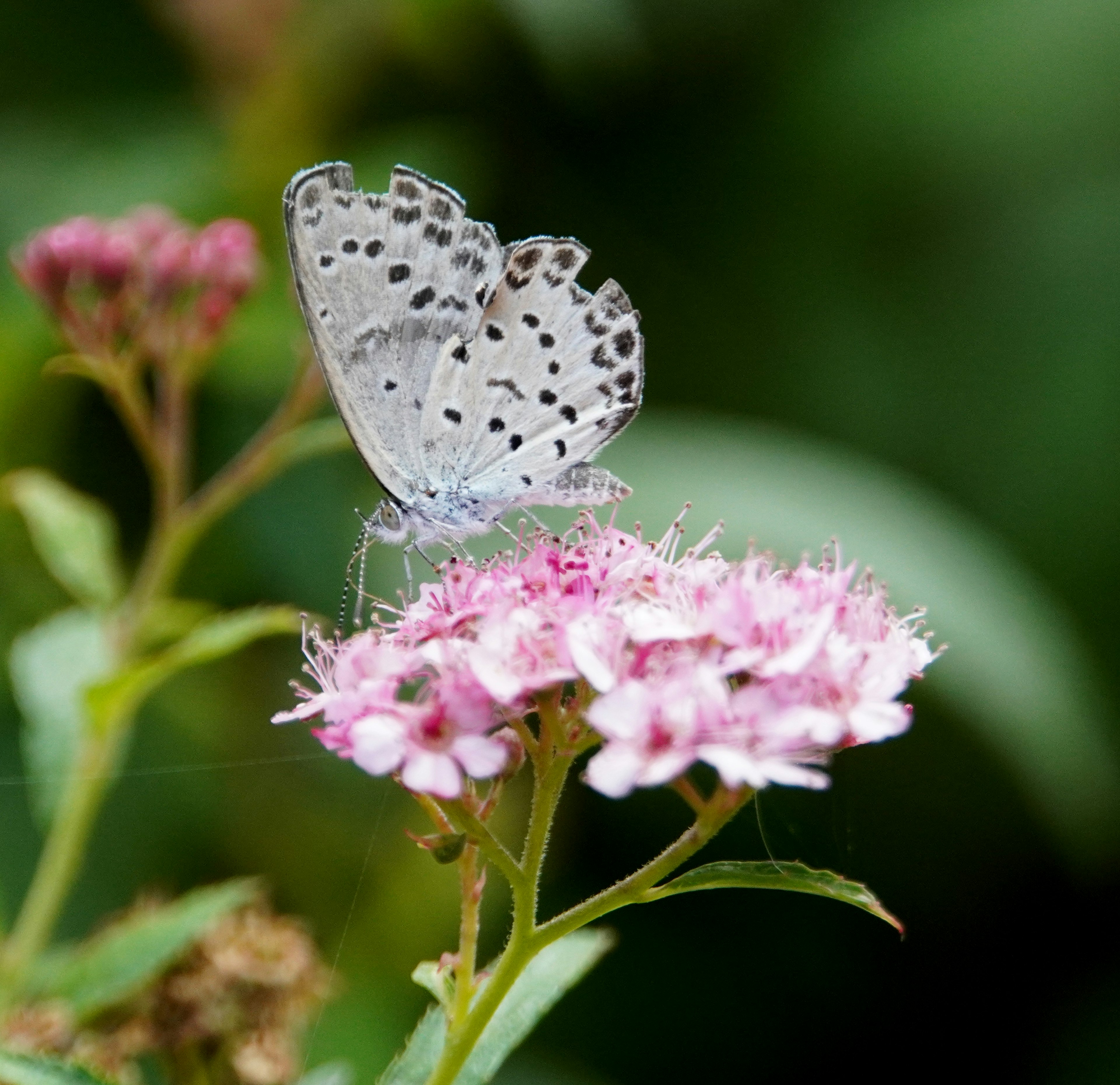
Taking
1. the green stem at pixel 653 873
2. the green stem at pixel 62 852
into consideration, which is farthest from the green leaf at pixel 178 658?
the green stem at pixel 653 873

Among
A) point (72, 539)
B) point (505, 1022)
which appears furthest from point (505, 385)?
point (505, 1022)

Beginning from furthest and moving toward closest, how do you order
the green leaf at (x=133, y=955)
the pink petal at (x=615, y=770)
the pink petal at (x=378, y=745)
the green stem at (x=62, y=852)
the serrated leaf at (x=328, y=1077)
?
the green stem at (x=62, y=852), the green leaf at (x=133, y=955), the serrated leaf at (x=328, y=1077), the pink petal at (x=378, y=745), the pink petal at (x=615, y=770)

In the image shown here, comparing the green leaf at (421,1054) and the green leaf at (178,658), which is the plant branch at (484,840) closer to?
the green leaf at (421,1054)

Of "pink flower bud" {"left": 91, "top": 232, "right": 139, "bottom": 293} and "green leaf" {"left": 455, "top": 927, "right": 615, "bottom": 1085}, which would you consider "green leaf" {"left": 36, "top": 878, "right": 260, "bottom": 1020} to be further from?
"pink flower bud" {"left": 91, "top": 232, "right": 139, "bottom": 293}

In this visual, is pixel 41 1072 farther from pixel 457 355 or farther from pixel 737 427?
pixel 737 427

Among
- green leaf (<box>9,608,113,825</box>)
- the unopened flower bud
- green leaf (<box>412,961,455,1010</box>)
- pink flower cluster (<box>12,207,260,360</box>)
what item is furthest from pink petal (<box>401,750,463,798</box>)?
pink flower cluster (<box>12,207,260,360</box>)

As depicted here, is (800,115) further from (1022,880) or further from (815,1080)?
(815,1080)
